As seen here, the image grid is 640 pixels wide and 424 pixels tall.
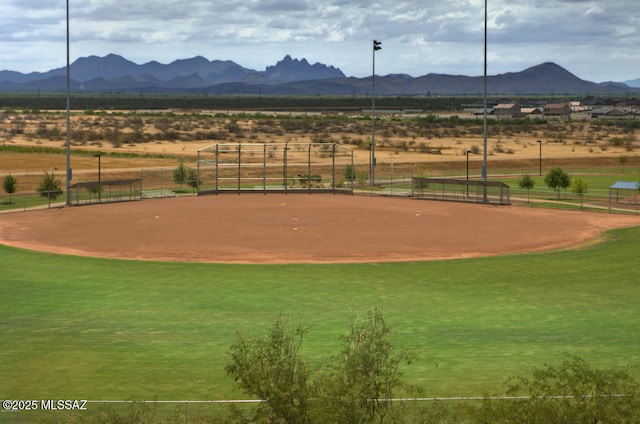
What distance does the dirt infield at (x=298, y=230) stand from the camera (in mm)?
44875

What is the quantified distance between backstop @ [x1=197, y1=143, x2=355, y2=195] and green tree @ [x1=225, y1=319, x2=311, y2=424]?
164 feet

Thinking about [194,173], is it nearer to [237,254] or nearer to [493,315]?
[237,254]

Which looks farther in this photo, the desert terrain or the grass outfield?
the desert terrain

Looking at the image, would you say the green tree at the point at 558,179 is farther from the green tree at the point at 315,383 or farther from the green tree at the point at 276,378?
the green tree at the point at 276,378

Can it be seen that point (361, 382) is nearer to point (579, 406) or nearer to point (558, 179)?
point (579, 406)

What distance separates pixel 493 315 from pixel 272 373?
53.0 ft

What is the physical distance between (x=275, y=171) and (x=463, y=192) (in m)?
30.4

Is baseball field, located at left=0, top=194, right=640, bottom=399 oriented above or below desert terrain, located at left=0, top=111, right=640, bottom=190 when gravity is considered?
below

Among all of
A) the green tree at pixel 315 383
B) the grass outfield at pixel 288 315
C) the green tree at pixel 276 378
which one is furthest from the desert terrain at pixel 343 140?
the green tree at pixel 315 383

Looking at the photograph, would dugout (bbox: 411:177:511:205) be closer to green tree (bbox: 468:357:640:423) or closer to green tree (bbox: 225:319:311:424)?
green tree (bbox: 468:357:640:423)

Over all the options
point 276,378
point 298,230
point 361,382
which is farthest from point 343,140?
point 361,382

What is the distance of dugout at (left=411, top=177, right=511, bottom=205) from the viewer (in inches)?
2591

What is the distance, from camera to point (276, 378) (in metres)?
Result: 16.1

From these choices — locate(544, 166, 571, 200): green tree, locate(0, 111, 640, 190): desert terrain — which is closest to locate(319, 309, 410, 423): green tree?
locate(544, 166, 571, 200): green tree
